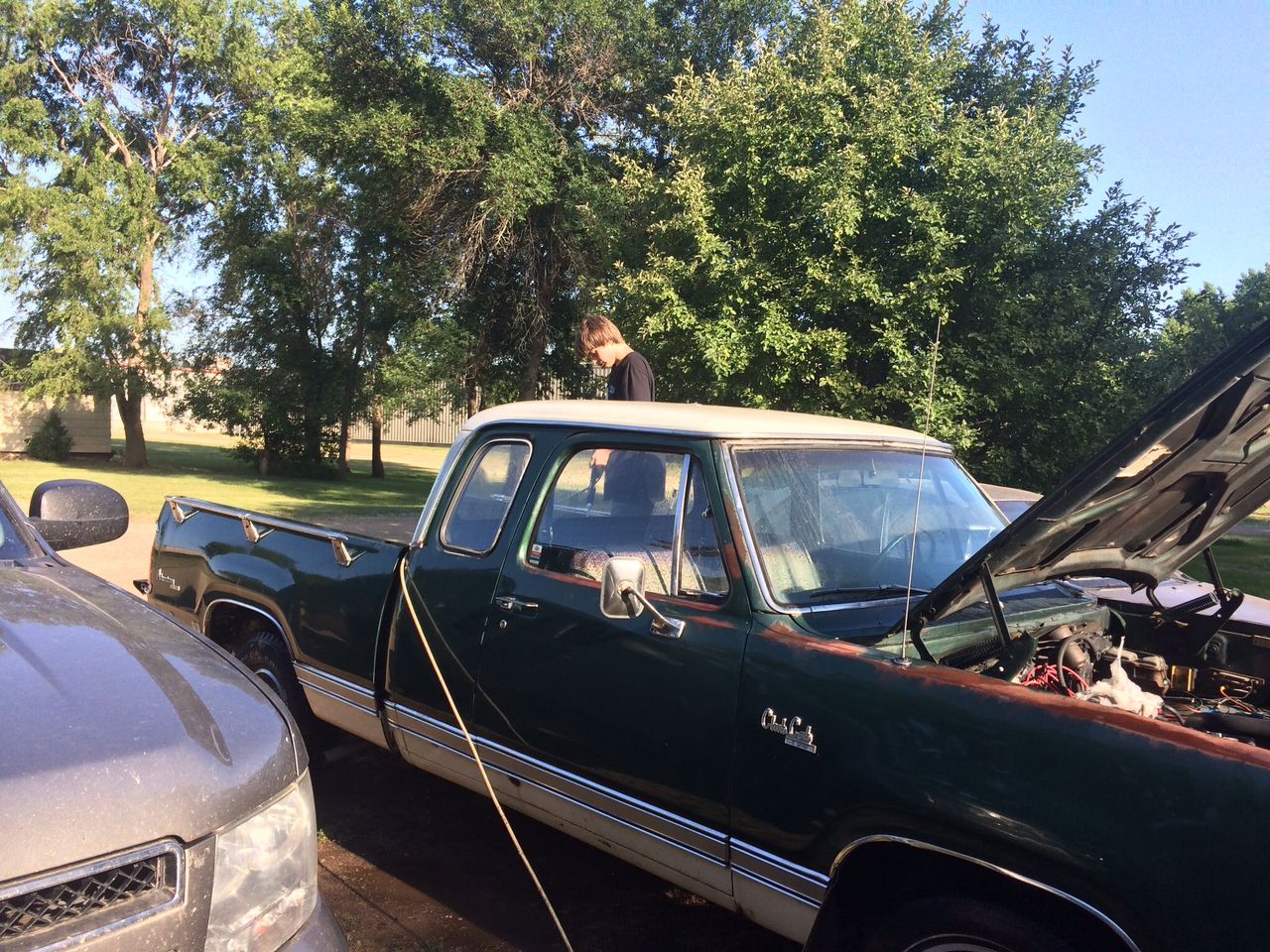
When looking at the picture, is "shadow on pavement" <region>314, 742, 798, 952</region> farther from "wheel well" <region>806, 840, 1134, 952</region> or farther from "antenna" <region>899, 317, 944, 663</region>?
"antenna" <region>899, 317, 944, 663</region>

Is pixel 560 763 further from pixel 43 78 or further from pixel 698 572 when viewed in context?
pixel 43 78

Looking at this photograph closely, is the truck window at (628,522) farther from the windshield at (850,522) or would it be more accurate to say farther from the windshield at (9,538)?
the windshield at (9,538)

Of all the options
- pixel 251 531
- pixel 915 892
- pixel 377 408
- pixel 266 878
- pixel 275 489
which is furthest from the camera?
pixel 377 408

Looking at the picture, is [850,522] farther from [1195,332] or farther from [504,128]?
[504,128]

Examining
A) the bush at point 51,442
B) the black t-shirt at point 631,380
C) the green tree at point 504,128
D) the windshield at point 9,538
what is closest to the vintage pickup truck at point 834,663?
the windshield at point 9,538

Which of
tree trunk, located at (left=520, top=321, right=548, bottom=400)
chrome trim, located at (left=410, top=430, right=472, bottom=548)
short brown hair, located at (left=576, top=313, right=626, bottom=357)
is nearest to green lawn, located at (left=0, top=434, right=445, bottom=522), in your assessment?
tree trunk, located at (left=520, top=321, right=548, bottom=400)

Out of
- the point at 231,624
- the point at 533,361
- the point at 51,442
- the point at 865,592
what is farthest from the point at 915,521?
the point at 51,442

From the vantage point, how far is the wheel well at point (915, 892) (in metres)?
2.16

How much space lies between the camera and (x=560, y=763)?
3268 millimetres

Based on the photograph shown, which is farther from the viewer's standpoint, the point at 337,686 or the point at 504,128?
the point at 504,128

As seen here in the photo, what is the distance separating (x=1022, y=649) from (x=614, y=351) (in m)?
3.44

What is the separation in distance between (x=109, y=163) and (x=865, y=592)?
30.0m

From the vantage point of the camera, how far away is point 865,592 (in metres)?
3.23

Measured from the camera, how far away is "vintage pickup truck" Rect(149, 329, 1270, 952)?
84.3 inches
